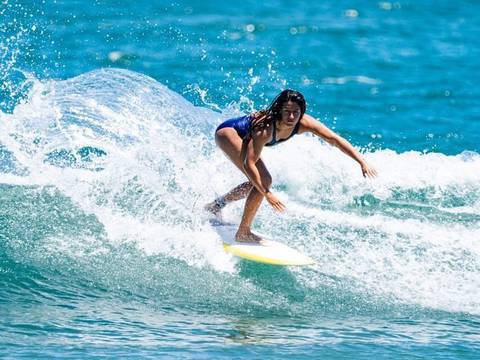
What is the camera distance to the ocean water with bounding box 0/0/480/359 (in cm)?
810

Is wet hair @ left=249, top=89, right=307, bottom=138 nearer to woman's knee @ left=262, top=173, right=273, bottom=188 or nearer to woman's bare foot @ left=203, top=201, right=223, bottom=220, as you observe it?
woman's knee @ left=262, top=173, right=273, bottom=188

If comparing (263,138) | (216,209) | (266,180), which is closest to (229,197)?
(216,209)

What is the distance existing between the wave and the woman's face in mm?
1486

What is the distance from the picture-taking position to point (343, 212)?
11117 mm

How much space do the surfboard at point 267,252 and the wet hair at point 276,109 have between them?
107cm

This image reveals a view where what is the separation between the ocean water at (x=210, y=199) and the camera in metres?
8.10

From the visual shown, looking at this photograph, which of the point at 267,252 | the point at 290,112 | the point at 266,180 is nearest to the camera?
the point at 290,112

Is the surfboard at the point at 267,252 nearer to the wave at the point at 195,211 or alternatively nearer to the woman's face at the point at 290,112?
the wave at the point at 195,211

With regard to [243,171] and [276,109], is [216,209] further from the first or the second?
[276,109]

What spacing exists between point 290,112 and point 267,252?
54.0 inches

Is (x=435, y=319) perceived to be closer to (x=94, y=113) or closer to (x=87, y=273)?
(x=87, y=273)

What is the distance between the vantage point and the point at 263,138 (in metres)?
8.87

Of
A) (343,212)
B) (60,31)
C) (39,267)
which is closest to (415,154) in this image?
(343,212)

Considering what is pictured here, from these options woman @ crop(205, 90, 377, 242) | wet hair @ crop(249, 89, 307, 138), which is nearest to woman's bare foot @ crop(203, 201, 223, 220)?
woman @ crop(205, 90, 377, 242)
